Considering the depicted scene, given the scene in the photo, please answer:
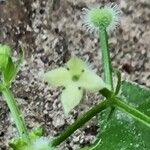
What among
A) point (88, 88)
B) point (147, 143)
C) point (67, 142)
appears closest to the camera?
point (88, 88)

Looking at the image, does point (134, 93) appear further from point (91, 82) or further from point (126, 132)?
point (91, 82)

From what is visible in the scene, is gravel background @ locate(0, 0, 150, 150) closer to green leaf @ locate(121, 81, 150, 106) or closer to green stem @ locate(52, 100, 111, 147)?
green leaf @ locate(121, 81, 150, 106)

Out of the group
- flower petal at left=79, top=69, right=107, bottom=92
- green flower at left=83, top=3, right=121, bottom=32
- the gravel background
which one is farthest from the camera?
the gravel background

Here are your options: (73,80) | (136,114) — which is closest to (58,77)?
(73,80)

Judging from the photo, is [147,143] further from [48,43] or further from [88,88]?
[48,43]

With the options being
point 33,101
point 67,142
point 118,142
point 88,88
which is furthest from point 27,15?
point 88,88

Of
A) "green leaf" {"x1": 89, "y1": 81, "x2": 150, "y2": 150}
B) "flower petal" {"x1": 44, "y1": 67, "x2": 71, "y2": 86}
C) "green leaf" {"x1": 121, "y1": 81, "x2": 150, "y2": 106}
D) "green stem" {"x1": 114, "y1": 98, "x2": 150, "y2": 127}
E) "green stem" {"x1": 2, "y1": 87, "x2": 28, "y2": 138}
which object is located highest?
"flower petal" {"x1": 44, "y1": 67, "x2": 71, "y2": 86}

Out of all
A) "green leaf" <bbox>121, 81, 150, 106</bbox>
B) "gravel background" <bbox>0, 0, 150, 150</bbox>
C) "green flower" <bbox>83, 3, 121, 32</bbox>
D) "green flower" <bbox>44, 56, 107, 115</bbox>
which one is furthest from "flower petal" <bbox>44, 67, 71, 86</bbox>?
"gravel background" <bbox>0, 0, 150, 150</bbox>
